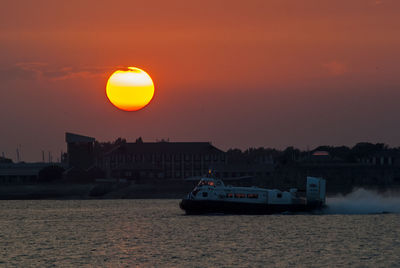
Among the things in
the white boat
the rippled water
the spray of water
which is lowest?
the rippled water

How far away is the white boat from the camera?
85875 mm

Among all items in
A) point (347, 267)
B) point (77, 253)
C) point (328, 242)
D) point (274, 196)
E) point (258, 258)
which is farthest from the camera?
point (274, 196)

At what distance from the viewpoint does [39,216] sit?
98.9 metres

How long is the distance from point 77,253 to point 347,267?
2091 cm

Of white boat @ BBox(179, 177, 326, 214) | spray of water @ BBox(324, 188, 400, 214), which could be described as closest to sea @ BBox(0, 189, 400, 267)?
spray of water @ BBox(324, 188, 400, 214)

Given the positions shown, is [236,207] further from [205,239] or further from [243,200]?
[205,239]

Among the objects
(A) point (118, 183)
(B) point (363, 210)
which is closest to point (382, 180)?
(A) point (118, 183)

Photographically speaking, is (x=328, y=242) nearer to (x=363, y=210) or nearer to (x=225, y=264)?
(x=225, y=264)

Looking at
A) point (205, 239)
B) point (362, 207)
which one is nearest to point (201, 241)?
point (205, 239)

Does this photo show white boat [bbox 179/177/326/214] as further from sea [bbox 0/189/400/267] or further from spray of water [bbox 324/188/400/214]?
spray of water [bbox 324/188/400/214]

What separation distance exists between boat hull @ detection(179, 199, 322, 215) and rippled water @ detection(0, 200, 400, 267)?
0.93m

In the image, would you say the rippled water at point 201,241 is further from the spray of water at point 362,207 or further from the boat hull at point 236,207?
the spray of water at point 362,207

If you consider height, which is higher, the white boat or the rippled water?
the white boat

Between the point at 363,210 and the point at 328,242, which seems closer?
the point at 328,242
